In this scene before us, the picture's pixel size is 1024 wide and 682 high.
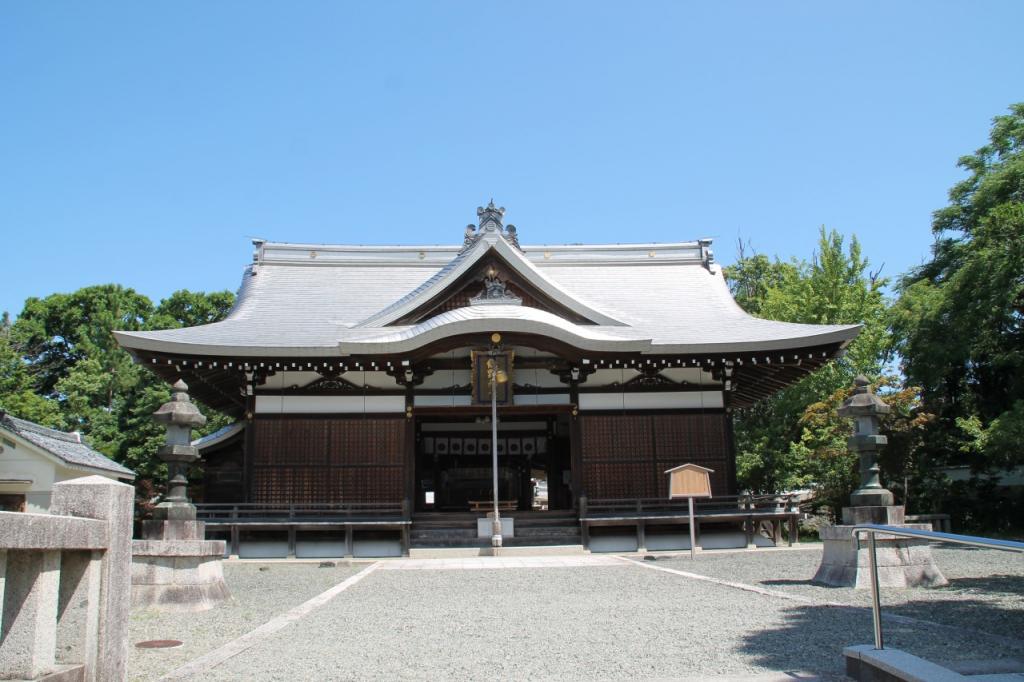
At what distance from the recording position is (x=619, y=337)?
1565 cm

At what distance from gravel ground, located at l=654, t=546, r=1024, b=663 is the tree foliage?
2111cm

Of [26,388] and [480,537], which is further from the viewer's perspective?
[26,388]

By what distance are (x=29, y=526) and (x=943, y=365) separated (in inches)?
858

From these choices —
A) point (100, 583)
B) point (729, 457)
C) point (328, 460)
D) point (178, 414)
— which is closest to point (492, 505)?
point (328, 460)

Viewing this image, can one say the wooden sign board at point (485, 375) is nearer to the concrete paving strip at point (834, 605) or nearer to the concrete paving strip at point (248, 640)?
the concrete paving strip at point (834, 605)

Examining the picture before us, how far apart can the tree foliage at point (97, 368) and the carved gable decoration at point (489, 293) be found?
14.2 meters

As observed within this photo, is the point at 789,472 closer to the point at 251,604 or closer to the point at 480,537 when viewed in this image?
the point at 480,537

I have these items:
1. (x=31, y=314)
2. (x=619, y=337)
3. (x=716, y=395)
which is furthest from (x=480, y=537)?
(x=31, y=314)

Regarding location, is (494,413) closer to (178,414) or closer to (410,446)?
(410,446)

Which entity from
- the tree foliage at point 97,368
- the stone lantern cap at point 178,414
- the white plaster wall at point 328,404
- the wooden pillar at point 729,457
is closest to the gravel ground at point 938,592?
the wooden pillar at point 729,457

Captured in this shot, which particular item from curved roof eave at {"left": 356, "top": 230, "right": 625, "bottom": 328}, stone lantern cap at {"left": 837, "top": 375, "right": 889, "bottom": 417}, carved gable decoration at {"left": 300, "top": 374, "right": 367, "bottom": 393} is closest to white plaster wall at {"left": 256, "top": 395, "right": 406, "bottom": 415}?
carved gable decoration at {"left": 300, "top": 374, "right": 367, "bottom": 393}

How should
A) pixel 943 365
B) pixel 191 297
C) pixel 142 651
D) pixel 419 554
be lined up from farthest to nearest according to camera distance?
pixel 191 297 → pixel 943 365 → pixel 419 554 → pixel 142 651

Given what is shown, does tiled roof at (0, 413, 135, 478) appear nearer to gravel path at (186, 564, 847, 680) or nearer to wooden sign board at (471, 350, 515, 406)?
wooden sign board at (471, 350, 515, 406)

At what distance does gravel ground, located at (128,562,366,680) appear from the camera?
17.5ft
